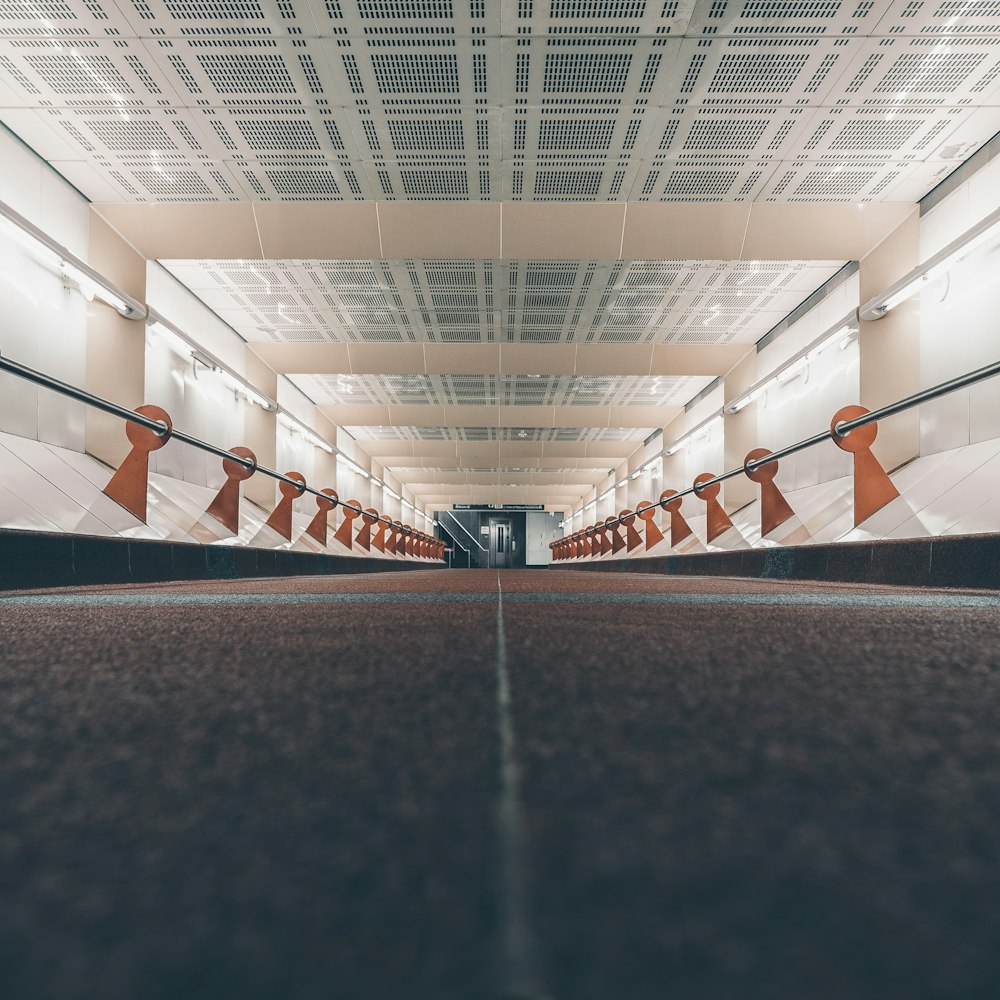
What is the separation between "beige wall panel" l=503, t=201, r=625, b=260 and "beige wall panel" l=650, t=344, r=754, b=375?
4.39 m

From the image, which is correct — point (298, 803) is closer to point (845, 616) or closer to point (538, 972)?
point (538, 972)

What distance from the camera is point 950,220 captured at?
643cm

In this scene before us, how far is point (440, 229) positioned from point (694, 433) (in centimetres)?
826

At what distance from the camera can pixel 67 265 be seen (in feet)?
20.9

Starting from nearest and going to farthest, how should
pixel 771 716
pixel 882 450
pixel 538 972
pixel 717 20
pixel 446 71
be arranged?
pixel 538 972, pixel 771 716, pixel 717 20, pixel 446 71, pixel 882 450

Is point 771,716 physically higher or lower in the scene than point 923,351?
lower

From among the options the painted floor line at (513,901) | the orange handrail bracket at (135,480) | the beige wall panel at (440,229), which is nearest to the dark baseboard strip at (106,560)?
the orange handrail bracket at (135,480)

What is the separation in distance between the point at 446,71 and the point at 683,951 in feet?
20.8

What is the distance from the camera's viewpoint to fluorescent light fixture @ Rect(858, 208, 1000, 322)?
5.59 metres

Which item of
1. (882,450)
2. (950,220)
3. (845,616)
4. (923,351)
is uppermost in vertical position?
(950,220)

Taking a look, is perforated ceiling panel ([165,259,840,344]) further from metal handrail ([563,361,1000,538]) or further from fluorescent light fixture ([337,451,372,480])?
fluorescent light fixture ([337,451,372,480])

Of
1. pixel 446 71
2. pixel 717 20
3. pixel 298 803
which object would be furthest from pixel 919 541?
pixel 446 71

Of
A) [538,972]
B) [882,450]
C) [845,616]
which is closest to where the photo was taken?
[538,972]

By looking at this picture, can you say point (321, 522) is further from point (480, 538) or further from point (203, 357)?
point (480, 538)
